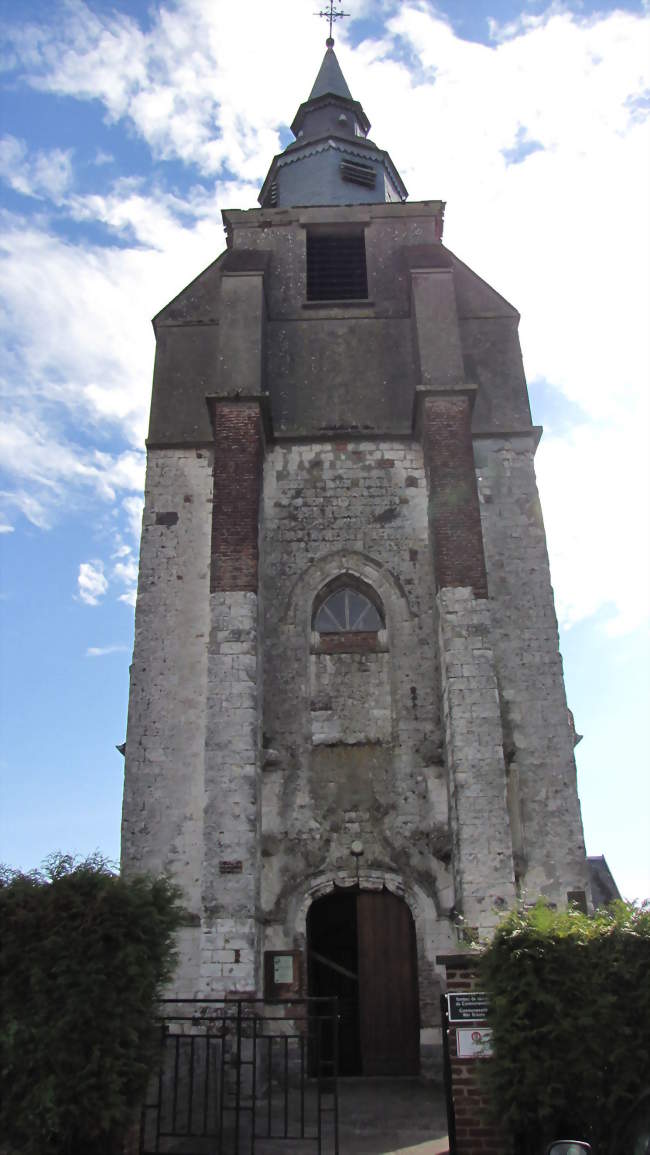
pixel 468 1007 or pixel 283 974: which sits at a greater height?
pixel 283 974

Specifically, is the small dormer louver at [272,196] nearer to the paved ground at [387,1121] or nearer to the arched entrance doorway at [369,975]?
the arched entrance doorway at [369,975]

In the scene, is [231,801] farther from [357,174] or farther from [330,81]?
[330,81]

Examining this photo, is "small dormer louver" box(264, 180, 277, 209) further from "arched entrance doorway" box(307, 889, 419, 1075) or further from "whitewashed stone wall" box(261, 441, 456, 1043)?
"arched entrance doorway" box(307, 889, 419, 1075)

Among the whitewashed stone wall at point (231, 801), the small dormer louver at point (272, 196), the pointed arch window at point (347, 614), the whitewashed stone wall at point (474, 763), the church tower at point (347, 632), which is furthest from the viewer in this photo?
the small dormer louver at point (272, 196)

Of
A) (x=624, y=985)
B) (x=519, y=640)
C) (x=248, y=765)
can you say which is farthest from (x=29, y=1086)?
(x=519, y=640)

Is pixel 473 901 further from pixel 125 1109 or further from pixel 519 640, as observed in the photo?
pixel 125 1109

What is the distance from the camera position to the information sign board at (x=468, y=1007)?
736cm

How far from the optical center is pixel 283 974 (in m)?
11.9

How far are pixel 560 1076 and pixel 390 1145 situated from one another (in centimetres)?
298

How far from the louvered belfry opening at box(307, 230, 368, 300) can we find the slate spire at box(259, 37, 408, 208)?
7.04 feet

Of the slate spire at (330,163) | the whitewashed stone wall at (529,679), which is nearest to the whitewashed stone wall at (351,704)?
→ the whitewashed stone wall at (529,679)

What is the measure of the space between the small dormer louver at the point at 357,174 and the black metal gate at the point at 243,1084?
16111 millimetres

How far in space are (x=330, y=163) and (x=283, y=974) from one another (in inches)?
Answer: 644

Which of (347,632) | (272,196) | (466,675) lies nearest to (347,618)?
(347,632)
